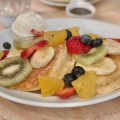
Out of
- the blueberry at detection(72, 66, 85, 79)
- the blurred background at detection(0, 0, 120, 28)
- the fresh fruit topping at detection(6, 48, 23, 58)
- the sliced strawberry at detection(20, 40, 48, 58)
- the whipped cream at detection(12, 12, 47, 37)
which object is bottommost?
the blurred background at detection(0, 0, 120, 28)

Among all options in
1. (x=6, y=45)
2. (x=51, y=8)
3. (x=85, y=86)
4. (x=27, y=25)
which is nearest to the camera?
(x=85, y=86)

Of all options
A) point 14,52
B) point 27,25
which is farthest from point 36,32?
point 14,52

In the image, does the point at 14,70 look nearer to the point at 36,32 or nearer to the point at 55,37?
the point at 55,37

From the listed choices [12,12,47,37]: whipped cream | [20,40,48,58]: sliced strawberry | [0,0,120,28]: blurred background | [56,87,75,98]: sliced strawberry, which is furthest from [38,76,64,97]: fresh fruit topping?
[0,0,120,28]: blurred background

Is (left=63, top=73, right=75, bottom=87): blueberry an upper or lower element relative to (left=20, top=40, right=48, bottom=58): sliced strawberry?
lower

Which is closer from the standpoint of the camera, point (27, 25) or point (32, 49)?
point (32, 49)

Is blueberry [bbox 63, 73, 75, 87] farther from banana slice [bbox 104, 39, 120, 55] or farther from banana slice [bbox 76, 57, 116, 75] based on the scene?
banana slice [bbox 104, 39, 120, 55]
